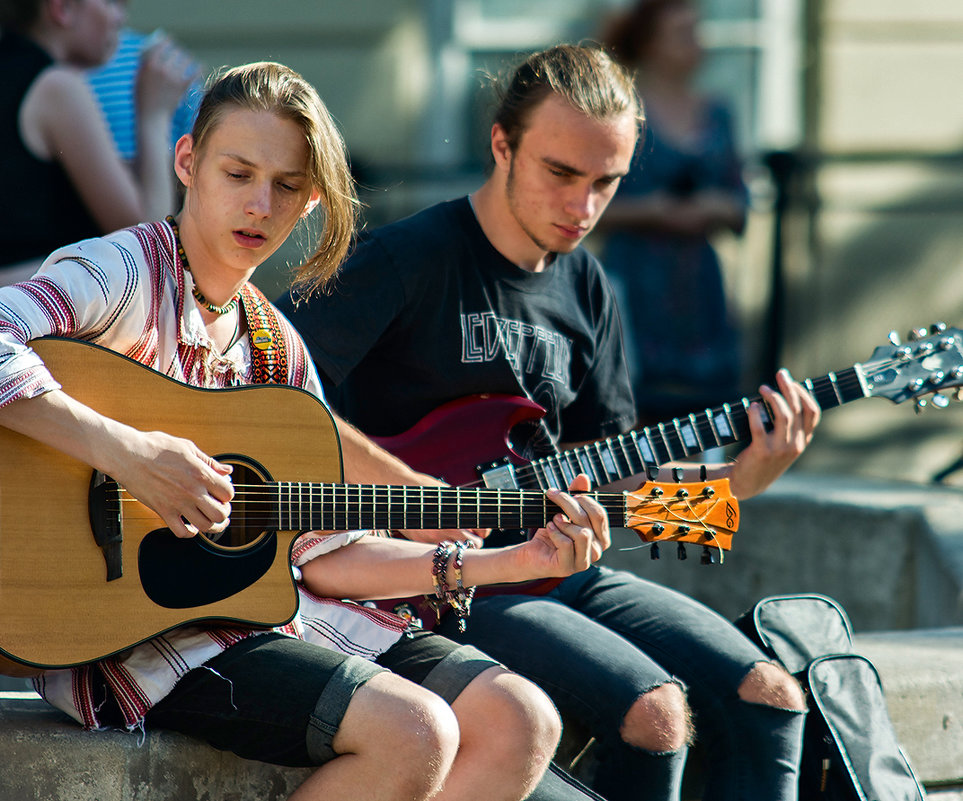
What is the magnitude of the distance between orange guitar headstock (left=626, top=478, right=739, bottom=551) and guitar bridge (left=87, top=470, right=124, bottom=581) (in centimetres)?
98

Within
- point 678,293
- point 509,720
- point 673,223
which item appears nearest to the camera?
point 509,720

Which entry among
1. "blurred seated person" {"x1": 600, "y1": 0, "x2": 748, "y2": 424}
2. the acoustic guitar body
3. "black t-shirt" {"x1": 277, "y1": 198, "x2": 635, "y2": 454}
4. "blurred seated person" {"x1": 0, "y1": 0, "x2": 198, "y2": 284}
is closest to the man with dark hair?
"black t-shirt" {"x1": 277, "y1": 198, "x2": 635, "y2": 454}

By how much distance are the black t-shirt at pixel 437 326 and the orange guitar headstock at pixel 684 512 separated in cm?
49

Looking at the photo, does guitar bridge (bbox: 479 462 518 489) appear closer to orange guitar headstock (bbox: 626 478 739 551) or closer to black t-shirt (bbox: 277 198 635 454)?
black t-shirt (bbox: 277 198 635 454)

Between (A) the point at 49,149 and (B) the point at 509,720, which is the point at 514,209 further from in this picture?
(A) the point at 49,149

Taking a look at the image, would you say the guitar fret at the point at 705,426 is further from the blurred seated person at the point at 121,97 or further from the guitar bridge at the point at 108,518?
the blurred seated person at the point at 121,97

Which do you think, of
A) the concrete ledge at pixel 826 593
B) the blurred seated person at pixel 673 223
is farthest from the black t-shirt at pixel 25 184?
the blurred seated person at pixel 673 223

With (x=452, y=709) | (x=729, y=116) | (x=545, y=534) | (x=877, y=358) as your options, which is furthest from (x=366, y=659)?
(x=729, y=116)

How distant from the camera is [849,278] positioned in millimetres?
6488

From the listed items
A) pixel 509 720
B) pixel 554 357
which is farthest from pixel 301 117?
pixel 509 720

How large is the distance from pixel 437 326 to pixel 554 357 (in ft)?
0.99

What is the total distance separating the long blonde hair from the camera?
7.84 ft

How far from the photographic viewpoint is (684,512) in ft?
8.57

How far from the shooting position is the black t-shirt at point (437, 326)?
293 cm
